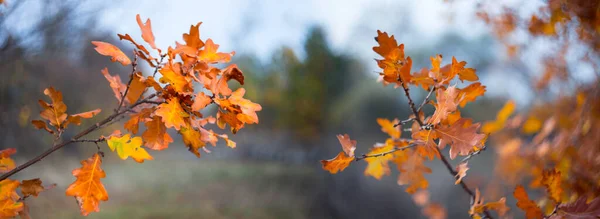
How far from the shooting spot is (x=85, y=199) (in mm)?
484

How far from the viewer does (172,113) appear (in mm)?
443

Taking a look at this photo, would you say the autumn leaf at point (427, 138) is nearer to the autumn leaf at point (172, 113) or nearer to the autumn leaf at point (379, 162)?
the autumn leaf at point (379, 162)

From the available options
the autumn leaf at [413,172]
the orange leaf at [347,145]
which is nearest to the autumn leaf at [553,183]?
the autumn leaf at [413,172]

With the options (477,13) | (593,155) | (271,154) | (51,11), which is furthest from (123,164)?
(593,155)

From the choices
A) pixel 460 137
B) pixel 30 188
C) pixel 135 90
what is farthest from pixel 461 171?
pixel 30 188

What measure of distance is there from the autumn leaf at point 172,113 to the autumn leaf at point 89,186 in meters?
0.13

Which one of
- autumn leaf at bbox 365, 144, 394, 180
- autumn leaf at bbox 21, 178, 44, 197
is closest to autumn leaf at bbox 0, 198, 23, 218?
autumn leaf at bbox 21, 178, 44, 197

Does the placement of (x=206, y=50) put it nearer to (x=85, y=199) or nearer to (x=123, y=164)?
(x=85, y=199)

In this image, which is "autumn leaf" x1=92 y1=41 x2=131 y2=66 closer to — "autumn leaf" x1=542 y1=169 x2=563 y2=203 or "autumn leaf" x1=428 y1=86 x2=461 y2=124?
"autumn leaf" x1=428 y1=86 x2=461 y2=124

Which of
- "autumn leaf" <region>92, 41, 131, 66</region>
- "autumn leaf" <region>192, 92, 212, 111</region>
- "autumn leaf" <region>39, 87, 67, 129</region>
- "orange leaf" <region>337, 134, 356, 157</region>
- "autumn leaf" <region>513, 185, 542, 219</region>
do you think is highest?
"autumn leaf" <region>39, 87, 67, 129</region>

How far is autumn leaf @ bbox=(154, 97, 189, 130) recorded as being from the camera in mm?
428

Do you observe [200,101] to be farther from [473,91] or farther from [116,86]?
[473,91]

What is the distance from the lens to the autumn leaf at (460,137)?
45cm

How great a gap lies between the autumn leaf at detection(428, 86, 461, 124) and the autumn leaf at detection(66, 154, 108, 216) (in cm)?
43
